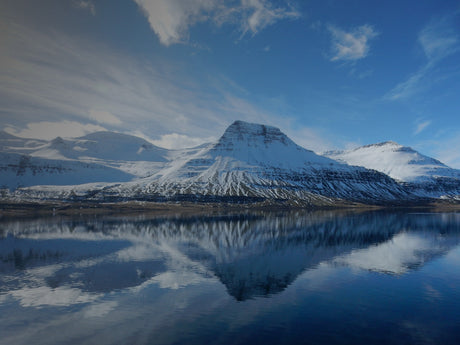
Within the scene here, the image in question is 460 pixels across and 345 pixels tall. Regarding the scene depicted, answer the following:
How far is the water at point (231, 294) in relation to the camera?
29.3 m

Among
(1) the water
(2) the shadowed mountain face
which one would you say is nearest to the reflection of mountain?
(2) the shadowed mountain face

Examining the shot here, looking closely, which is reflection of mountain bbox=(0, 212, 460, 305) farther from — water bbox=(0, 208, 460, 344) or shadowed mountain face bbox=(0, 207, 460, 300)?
water bbox=(0, 208, 460, 344)

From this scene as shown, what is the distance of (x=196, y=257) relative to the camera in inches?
2613

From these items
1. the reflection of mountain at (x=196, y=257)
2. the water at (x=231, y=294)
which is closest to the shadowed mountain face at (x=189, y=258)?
the reflection of mountain at (x=196, y=257)

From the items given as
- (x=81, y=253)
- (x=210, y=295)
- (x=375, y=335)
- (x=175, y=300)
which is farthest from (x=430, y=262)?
(x=81, y=253)

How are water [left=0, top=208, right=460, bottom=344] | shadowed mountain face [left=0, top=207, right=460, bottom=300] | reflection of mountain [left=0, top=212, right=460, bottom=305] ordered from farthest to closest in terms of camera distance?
reflection of mountain [left=0, top=212, right=460, bottom=305], shadowed mountain face [left=0, top=207, right=460, bottom=300], water [left=0, top=208, right=460, bottom=344]

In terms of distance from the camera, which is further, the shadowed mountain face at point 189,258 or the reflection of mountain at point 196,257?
the reflection of mountain at point 196,257

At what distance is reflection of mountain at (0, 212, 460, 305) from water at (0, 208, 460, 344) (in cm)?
27

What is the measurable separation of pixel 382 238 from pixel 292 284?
205 ft

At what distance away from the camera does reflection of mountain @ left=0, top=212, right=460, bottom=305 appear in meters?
47.3

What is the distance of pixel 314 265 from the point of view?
2290 inches

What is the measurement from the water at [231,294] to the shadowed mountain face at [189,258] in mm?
263

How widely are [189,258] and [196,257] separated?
6.15ft

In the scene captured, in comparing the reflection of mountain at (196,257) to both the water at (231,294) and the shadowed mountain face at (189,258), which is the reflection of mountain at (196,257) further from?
the water at (231,294)
